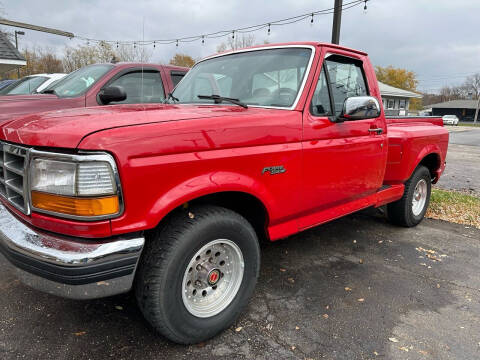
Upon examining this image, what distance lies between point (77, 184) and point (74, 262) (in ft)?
1.28

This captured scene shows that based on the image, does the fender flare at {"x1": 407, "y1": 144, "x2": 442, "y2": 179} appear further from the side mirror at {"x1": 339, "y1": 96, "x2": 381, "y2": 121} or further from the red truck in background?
the red truck in background

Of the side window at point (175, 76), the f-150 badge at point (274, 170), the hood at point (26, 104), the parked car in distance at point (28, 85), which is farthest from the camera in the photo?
the parked car in distance at point (28, 85)

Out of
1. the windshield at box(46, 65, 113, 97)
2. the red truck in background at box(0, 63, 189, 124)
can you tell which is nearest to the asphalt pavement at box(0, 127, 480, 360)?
the red truck in background at box(0, 63, 189, 124)

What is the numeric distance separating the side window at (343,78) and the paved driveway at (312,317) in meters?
1.60

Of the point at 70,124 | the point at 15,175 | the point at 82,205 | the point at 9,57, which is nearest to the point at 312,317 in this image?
the point at 82,205

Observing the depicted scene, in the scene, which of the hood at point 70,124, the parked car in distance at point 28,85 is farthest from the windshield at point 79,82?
the hood at point 70,124

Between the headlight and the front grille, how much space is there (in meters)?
0.14

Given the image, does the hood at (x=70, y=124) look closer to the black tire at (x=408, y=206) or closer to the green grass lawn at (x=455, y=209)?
the black tire at (x=408, y=206)

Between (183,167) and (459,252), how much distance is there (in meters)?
3.60

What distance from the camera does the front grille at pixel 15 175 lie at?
1924 mm

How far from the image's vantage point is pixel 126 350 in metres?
2.21

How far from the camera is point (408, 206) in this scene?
4480mm

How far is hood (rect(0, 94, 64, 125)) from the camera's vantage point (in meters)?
4.71

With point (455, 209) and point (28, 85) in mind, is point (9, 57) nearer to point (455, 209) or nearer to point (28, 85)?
point (28, 85)
